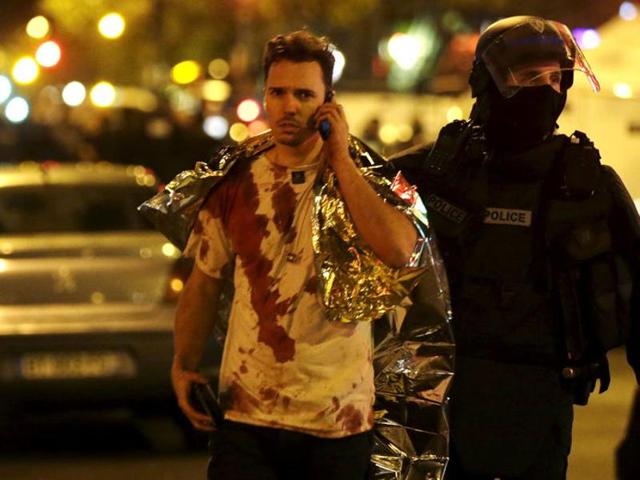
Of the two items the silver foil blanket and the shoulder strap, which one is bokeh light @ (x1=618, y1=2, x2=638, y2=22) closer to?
the shoulder strap

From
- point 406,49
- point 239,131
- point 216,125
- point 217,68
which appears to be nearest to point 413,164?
point 239,131

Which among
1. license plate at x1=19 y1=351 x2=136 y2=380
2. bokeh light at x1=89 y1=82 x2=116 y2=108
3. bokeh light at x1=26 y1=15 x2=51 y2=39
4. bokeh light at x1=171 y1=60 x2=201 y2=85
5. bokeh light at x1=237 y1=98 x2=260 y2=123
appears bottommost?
license plate at x1=19 y1=351 x2=136 y2=380

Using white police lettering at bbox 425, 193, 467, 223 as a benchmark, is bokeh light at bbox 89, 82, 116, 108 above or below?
above

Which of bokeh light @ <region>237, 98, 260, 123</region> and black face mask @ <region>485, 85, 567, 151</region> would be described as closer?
black face mask @ <region>485, 85, 567, 151</region>

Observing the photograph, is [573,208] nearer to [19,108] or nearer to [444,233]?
[444,233]

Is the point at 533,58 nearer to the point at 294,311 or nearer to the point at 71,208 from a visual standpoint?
the point at 294,311

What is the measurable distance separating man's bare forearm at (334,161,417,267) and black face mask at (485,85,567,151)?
1.62 ft

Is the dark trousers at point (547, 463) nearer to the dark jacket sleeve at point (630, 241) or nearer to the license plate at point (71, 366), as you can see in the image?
the dark jacket sleeve at point (630, 241)

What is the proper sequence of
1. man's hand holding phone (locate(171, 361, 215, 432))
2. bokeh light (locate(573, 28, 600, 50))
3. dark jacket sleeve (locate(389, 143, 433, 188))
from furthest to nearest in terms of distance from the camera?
bokeh light (locate(573, 28, 600, 50)) → dark jacket sleeve (locate(389, 143, 433, 188)) → man's hand holding phone (locate(171, 361, 215, 432))

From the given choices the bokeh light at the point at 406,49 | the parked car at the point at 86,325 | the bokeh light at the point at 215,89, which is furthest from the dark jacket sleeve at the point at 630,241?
the bokeh light at the point at 215,89

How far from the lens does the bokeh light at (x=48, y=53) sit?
82.2 feet

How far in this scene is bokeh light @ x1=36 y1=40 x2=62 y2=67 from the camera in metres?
25.0

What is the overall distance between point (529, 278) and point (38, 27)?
81.9 feet

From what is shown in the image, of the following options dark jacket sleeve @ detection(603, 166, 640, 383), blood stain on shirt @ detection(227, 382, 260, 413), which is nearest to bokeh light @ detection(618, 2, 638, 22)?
dark jacket sleeve @ detection(603, 166, 640, 383)
